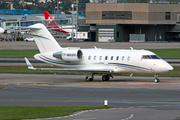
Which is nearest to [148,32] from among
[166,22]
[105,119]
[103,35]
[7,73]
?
[166,22]

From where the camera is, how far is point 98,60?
35.0 m

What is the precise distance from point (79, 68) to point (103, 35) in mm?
69846

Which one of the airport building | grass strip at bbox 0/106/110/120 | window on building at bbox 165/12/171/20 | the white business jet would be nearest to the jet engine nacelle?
the white business jet

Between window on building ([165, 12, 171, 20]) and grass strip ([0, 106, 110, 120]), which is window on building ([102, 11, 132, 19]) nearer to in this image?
window on building ([165, 12, 171, 20])

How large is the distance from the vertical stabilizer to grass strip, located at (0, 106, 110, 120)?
59.3ft

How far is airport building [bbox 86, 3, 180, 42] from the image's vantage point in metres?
104

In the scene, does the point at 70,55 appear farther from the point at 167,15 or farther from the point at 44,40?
the point at 167,15

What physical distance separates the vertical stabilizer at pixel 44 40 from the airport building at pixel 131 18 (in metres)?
67.8

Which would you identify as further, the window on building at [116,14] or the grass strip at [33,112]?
the window on building at [116,14]

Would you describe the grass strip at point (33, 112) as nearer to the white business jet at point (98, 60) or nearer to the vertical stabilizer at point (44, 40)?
the white business jet at point (98, 60)

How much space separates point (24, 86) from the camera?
30328 mm

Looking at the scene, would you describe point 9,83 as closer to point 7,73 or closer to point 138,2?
point 7,73


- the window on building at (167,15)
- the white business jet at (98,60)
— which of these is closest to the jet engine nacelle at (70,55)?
the white business jet at (98,60)

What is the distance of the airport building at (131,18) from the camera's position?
10444cm
